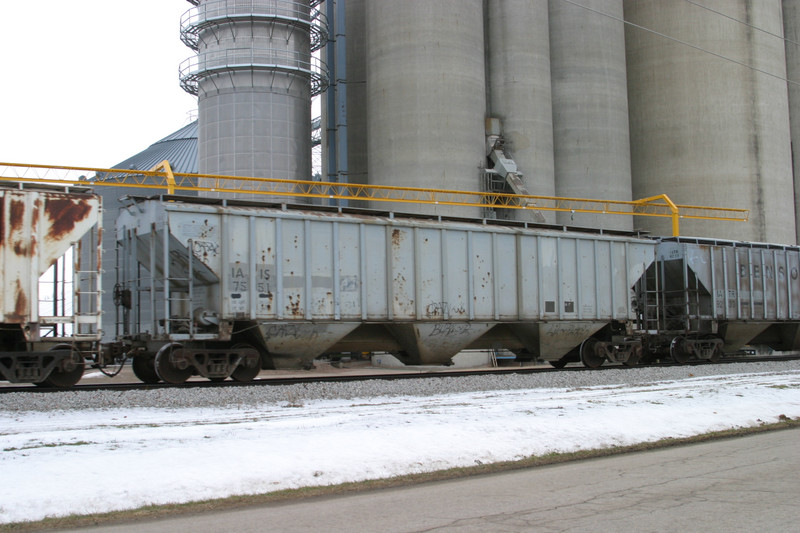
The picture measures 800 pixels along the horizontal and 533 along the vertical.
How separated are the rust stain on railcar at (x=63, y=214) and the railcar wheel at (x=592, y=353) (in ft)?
48.0

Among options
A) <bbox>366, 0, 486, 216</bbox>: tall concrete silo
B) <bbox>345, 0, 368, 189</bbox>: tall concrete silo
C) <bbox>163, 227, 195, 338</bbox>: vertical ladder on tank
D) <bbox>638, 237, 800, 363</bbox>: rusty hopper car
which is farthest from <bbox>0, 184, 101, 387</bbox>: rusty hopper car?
<bbox>345, 0, 368, 189</bbox>: tall concrete silo

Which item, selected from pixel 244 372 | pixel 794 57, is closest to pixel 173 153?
pixel 244 372

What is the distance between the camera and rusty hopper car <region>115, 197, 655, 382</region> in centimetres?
1683

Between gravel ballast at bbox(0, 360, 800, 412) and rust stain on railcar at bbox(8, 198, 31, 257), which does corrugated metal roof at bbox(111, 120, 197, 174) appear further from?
gravel ballast at bbox(0, 360, 800, 412)

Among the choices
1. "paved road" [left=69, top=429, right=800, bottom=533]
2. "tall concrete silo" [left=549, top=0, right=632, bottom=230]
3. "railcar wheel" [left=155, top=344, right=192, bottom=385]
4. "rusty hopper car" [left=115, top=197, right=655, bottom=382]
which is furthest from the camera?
"tall concrete silo" [left=549, top=0, right=632, bottom=230]

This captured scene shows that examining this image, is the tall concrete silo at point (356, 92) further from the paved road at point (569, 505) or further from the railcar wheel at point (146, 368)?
the paved road at point (569, 505)

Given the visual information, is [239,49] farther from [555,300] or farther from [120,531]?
[120,531]

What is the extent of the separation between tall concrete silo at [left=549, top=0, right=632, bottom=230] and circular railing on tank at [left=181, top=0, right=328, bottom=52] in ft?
48.3

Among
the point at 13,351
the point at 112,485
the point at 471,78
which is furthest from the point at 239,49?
the point at 112,485

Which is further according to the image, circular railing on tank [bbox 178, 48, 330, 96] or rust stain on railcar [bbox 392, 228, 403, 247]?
circular railing on tank [bbox 178, 48, 330, 96]

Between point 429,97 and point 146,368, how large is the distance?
24605 millimetres

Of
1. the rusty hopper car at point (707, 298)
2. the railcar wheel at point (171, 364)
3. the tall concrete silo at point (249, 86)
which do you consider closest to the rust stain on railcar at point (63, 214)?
the railcar wheel at point (171, 364)

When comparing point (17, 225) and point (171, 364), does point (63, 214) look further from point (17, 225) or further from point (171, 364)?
point (171, 364)

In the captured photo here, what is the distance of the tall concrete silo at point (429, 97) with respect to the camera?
3822cm
